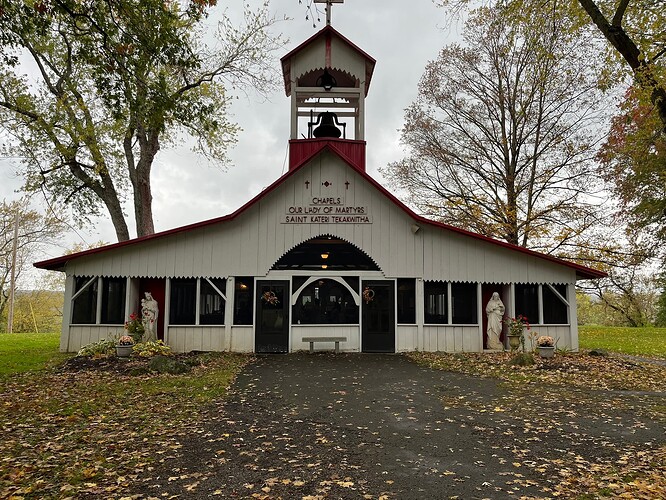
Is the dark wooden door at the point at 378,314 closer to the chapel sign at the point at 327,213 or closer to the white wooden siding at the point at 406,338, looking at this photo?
the white wooden siding at the point at 406,338

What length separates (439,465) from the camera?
502cm

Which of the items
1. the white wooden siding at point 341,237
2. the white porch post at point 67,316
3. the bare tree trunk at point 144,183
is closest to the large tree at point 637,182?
the white wooden siding at point 341,237

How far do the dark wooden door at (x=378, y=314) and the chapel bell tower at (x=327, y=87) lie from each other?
3.91 meters

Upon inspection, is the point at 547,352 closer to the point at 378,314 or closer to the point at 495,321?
the point at 495,321

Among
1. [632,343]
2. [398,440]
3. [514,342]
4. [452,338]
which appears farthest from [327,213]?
[632,343]

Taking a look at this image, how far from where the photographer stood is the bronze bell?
1617cm

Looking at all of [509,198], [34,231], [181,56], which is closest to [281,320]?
[181,56]

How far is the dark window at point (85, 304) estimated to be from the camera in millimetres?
14750

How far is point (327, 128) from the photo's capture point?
16.2 meters

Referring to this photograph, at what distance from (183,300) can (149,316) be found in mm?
1128

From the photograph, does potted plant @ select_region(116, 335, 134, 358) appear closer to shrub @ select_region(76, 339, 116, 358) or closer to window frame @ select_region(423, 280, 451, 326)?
shrub @ select_region(76, 339, 116, 358)

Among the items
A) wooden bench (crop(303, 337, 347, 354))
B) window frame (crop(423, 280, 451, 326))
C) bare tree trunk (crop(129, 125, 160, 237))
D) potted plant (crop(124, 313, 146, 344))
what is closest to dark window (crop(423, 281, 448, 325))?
window frame (crop(423, 280, 451, 326))

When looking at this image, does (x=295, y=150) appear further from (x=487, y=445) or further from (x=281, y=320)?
(x=487, y=445)

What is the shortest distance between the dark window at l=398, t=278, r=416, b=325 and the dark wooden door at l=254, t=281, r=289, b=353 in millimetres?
3550
